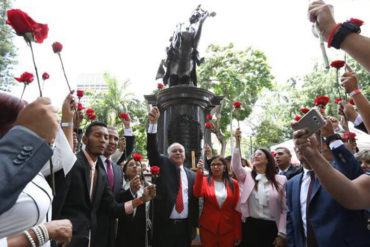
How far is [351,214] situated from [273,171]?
1.75m

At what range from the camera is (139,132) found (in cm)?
2294

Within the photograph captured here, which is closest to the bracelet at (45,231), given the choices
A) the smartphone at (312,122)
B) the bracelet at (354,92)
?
the smartphone at (312,122)

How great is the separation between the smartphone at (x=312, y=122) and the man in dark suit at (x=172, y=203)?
2120 millimetres

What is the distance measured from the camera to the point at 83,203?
8.42 ft

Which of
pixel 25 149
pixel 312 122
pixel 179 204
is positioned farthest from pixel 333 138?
pixel 179 204

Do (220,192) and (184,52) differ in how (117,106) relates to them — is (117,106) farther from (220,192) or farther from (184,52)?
(220,192)

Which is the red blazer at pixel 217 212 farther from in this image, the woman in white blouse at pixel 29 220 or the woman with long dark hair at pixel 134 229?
the woman in white blouse at pixel 29 220

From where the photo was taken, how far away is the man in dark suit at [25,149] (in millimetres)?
795

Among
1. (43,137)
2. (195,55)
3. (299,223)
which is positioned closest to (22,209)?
(43,137)

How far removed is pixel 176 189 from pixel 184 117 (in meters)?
3.41

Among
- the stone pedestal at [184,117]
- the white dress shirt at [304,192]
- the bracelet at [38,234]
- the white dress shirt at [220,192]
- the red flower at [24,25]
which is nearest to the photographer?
the bracelet at [38,234]

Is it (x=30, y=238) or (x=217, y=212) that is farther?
(x=217, y=212)

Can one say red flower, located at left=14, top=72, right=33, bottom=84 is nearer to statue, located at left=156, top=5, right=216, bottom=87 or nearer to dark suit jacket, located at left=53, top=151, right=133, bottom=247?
dark suit jacket, located at left=53, top=151, right=133, bottom=247

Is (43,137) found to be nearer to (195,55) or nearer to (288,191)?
(288,191)
